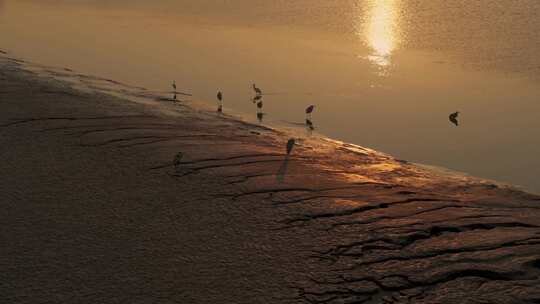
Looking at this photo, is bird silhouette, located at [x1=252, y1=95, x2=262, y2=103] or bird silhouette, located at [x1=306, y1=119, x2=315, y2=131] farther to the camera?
bird silhouette, located at [x1=252, y1=95, x2=262, y2=103]

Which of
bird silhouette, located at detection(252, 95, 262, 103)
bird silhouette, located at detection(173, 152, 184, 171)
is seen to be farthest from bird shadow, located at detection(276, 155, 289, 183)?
bird silhouette, located at detection(252, 95, 262, 103)

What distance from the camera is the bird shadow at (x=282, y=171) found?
16.4 feet

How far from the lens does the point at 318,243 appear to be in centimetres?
384

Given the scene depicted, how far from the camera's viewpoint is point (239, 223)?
408cm

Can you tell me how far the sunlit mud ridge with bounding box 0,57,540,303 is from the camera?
3314 millimetres

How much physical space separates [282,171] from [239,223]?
1184 millimetres

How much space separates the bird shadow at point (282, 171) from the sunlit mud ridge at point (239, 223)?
0.05 feet

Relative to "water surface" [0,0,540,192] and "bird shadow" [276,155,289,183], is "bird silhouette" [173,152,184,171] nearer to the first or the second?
"bird shadow" [276,155,289,183]

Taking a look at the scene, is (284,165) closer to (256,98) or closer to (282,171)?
(282,171)

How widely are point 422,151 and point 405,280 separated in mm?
3739

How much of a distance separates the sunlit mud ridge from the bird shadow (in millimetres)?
15

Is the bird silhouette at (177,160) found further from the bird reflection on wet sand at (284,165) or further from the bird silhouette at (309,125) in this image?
the bird silhouette at (309,125)

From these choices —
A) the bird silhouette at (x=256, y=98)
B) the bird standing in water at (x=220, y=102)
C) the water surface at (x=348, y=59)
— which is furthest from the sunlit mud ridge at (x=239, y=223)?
the bird silhouette at (x=256, y=98)

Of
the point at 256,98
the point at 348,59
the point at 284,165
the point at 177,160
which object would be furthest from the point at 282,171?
the point at 348,59
